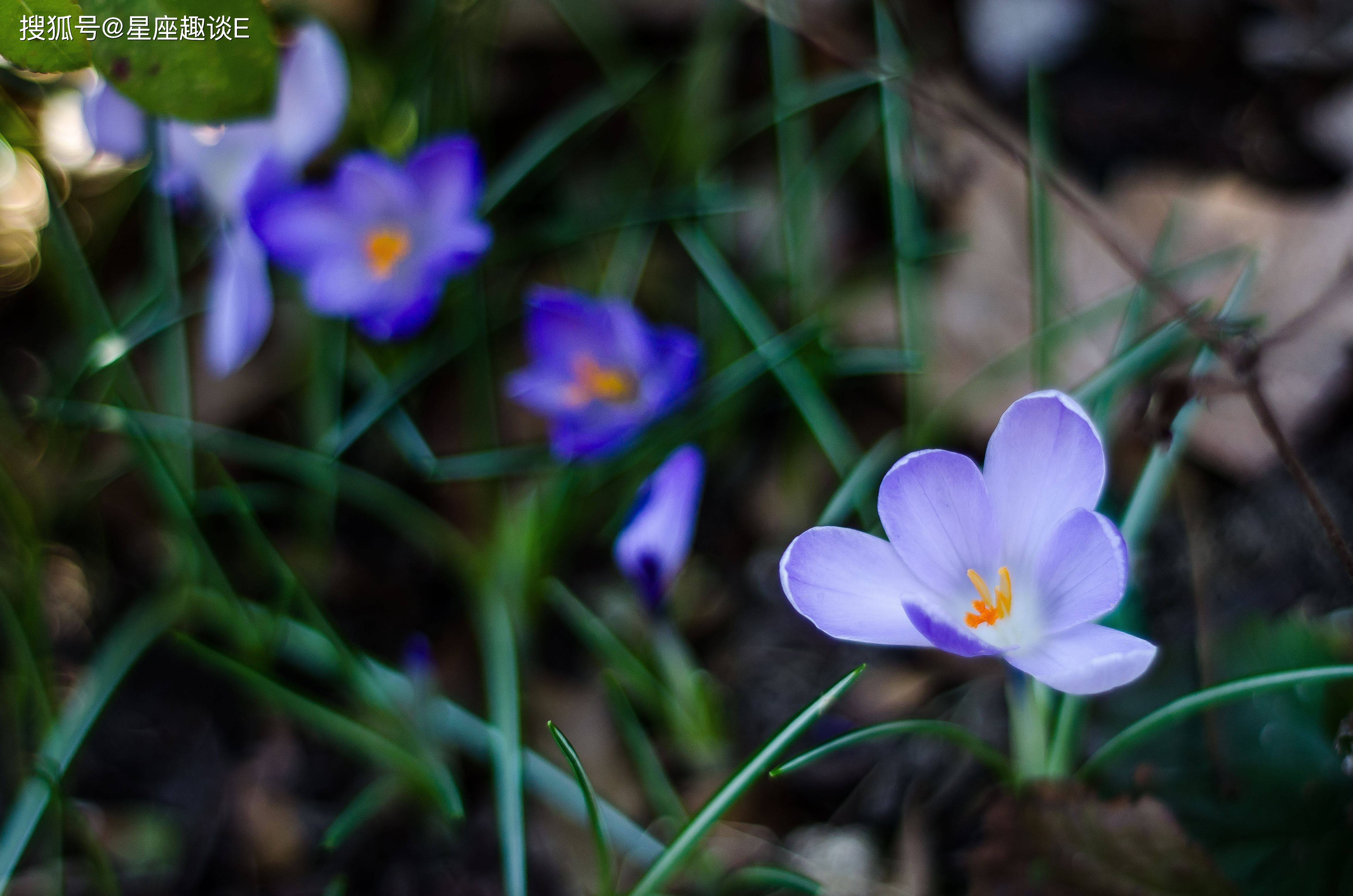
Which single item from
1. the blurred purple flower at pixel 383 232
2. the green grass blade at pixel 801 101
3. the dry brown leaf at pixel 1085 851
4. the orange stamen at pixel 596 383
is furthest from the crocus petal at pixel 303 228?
the dry brown leaf at pixel 1085 851

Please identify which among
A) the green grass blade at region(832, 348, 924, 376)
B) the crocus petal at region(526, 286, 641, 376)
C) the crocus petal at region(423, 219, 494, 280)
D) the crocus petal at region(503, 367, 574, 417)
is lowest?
the crocus petal at region(503, 367, 574, 417)

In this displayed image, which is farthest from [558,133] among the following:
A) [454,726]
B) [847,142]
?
[454,726]

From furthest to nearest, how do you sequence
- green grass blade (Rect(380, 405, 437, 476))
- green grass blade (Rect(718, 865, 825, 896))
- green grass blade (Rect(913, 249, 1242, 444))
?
green grass blade (Rect(380, 405, 437, 476)) → green grass blade (Rect(913, 249, 1242, 444)) → green grass blade (Rect(718, 865, 825, 896))

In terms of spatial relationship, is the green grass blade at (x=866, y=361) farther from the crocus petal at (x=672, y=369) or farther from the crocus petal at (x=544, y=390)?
the crocus petal at (x=544, y=390)

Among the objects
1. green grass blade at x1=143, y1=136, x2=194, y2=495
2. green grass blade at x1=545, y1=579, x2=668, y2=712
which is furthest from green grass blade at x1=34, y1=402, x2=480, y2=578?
green grass blade at x1=545, y1=579, x2=668, y2=712

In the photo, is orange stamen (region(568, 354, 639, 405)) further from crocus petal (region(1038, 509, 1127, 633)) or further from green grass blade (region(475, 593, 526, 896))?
crocus petal (region(1038, 509, 1127, 633))

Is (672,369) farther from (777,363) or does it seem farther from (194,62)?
(194,62)
